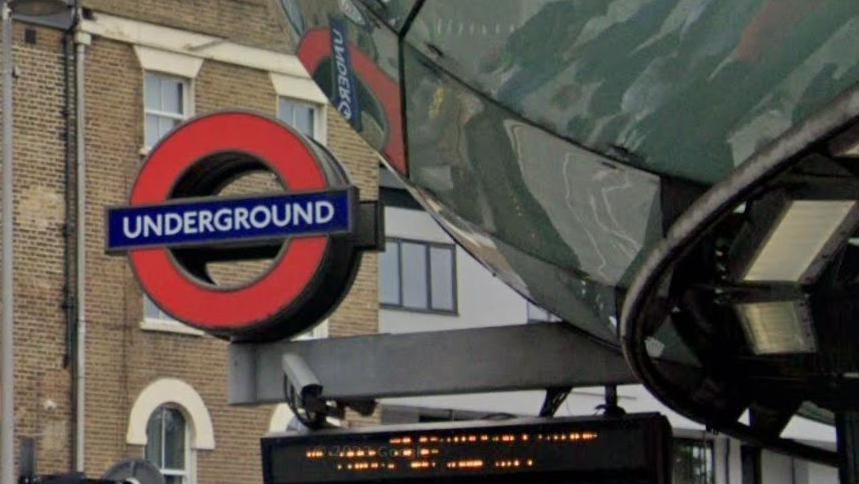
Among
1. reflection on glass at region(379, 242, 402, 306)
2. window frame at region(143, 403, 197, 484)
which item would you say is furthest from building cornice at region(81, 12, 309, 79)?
window frame at region(143, 403, 197, 484)

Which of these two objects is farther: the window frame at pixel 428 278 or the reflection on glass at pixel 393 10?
the window frame at pixel 428 278

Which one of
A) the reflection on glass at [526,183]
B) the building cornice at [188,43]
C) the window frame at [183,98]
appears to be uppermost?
the building cornice at [188,43]

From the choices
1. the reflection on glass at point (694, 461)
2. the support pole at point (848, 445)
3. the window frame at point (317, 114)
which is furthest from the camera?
the reflection on glass at point (694, 461)

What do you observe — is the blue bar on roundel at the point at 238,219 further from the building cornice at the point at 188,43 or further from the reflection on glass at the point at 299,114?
the reflection on glass at the point at 299,114

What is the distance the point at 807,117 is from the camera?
26.1ft

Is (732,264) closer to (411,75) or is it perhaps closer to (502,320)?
(411,75)

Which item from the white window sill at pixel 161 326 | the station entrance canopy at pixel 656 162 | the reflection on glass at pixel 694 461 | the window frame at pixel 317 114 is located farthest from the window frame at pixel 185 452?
the station entrance canopy at pixel 656 162

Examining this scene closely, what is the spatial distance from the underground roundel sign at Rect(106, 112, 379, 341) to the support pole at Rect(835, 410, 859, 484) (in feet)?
8.99

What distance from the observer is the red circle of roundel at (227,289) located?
1252cm

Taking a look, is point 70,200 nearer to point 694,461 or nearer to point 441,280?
point 441,280

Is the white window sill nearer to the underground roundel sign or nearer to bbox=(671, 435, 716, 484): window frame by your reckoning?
bbox=(671, 435, 716, 484): window frame

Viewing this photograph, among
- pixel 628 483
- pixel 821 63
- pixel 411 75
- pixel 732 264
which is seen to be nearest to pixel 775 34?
pixel 821 63

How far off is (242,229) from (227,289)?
308 mm

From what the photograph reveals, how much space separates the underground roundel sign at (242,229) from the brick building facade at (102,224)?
22.1 metres
